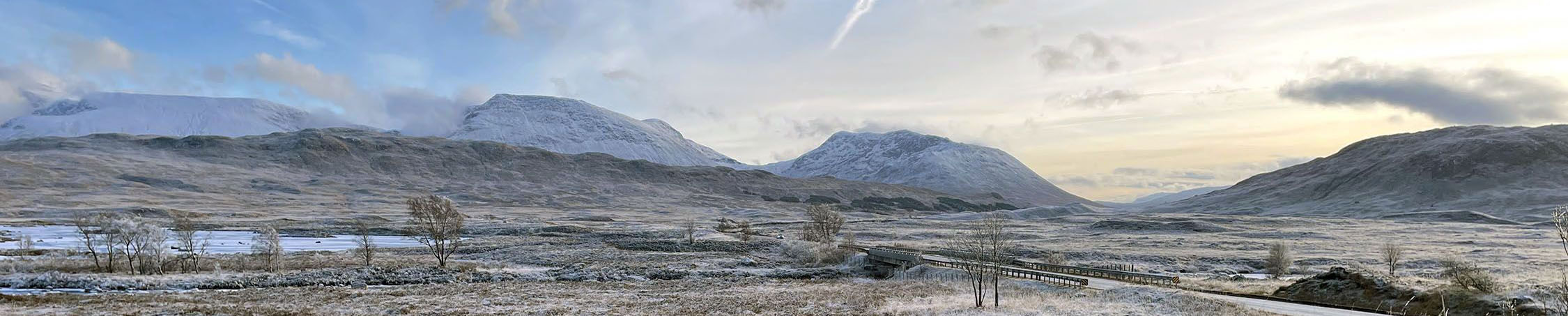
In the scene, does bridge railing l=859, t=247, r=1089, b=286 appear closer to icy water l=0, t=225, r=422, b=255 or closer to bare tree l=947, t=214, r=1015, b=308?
Result: bare tree l=947, t=214, r=1015, b=308

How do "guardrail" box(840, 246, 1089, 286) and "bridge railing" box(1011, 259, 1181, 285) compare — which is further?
"bridge railing" box(1011, 259, 1181, 285)

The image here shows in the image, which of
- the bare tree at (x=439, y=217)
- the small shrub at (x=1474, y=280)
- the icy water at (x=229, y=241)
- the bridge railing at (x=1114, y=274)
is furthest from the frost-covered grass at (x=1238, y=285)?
the icy water at (x=229, y=241)

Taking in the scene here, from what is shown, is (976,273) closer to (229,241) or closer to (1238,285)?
(1238,285)

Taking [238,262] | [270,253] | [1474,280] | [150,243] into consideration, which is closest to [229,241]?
[238,262]

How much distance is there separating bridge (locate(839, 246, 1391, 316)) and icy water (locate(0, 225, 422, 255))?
56.9 meters

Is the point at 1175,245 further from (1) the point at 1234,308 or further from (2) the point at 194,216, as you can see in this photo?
(2) the point at 194,216

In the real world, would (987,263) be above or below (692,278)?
above

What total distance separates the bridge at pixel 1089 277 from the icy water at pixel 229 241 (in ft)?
187

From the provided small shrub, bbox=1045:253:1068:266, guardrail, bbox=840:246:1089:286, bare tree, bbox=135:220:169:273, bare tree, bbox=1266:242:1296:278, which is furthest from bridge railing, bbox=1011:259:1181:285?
bare tree, bbox=135:220:169:273

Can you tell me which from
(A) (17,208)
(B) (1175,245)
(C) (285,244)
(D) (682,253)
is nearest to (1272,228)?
(B) (1175,245)

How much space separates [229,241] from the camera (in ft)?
317

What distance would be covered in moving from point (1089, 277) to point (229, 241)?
97272mm

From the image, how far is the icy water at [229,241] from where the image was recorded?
8231cm

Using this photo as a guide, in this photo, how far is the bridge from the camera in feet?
107
